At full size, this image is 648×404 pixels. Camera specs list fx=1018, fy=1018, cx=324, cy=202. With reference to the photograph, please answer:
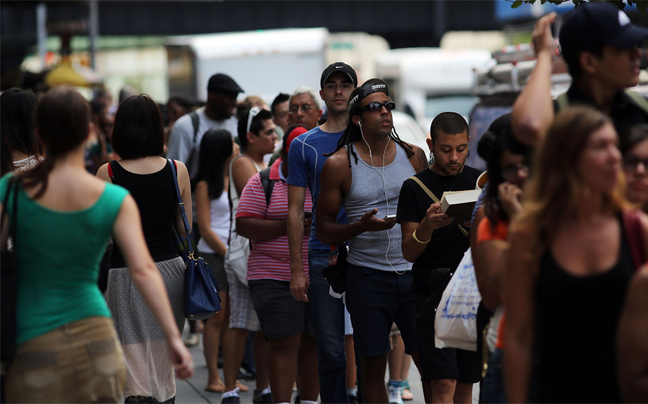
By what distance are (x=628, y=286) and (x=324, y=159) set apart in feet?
11.2

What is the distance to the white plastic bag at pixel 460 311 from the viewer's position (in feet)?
14.9

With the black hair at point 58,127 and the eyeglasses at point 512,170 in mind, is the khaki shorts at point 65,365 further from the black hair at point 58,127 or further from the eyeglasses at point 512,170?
the eyeglasses at point 512,170

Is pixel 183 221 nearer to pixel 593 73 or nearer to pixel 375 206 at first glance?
pixel 375 206

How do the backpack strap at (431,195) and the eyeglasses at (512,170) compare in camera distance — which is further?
the backpack strap at (431,195)

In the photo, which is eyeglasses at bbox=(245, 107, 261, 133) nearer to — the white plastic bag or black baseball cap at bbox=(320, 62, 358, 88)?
black baseball cap at bbox=(320, 62, 358, 88)

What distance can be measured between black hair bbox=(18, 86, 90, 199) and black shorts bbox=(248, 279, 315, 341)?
117 inches

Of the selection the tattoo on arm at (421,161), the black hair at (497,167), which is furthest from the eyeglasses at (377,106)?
the black hair at (497,167)

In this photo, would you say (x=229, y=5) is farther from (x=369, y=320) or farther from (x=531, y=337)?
(x=531, y=337)

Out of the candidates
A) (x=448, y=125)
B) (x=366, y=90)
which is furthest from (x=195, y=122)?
(x=448, y=125)

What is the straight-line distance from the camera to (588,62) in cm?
368

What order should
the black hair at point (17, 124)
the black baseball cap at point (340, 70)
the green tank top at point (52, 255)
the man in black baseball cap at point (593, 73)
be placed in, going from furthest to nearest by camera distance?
1. the black baseball cap at point (340, 70)
2. the black hair at point (17, 124)
3. the green tank top at point (52, 255)
4. the man in black baseball cap at point (593, 73)

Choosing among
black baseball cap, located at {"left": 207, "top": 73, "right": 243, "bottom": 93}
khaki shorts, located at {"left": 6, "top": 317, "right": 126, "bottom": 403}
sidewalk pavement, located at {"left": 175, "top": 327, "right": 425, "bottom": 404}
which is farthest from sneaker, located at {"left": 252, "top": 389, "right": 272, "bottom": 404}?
khaki shorts, located at {"left": 6, "top": 317, "right": 126, "bottom": 403}

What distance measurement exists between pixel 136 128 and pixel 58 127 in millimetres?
1531

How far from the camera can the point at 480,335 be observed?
4.48 metres
